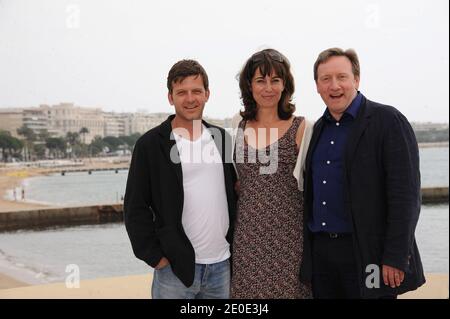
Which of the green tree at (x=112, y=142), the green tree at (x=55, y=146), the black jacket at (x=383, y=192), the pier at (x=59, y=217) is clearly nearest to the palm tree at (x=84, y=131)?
the green tree at (x=112, y=142)

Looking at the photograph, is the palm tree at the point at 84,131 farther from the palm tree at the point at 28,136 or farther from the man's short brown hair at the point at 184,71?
the man's short brown hair at the point at 184,71

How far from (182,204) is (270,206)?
1.37 ft

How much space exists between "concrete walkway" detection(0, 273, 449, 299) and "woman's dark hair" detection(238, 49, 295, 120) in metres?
3.99

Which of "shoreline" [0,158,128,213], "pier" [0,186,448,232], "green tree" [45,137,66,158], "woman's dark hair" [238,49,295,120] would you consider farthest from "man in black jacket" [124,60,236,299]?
"green tree" [45,137,66,158]

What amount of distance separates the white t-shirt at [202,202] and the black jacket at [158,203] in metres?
0.04

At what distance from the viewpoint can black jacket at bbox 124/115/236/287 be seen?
7.41ft

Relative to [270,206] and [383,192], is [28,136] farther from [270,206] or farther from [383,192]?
[383,192]

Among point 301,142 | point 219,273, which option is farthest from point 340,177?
point 219,273

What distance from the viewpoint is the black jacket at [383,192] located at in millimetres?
2139

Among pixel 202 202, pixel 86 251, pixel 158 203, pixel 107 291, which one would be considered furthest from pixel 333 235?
pixel 86 251

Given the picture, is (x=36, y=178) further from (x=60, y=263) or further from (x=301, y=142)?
(x=301, y=142)

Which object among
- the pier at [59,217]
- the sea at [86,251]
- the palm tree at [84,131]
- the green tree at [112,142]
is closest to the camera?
the sea at [86,251]
